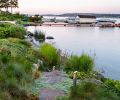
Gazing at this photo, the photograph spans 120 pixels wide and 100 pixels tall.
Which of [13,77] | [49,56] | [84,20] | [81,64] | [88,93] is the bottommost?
[84,20]

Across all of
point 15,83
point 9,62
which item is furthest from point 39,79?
point 15,83

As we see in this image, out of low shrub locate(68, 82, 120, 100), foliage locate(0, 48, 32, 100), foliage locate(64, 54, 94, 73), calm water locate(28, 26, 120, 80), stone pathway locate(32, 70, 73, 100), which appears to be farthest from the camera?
calm water locate(28, 26, 120, 80)

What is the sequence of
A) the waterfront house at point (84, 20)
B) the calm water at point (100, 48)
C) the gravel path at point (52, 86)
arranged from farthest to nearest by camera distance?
1. the waterfront house at point (84, 20)
2. the calm water at point (100, 48)
3. the gravel path at point (52, 86)

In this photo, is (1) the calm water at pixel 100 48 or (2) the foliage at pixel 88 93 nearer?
(2) the foliage at pixel 88 93

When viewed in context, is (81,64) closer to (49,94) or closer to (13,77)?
(49,94)

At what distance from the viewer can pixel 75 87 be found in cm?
1035

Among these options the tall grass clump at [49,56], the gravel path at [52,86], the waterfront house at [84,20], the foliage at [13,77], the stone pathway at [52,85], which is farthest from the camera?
the waterfront house at [84,20]

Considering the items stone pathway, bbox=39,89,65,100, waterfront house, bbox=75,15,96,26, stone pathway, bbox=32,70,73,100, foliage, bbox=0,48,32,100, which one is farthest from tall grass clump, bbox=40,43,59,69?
waterfront house, bbox=75,15,96,26

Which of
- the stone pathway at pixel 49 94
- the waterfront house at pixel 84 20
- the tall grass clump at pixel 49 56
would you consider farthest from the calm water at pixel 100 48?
the waterfront house at pixel 84 20

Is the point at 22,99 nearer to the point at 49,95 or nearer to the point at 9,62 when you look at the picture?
the point at 49,95

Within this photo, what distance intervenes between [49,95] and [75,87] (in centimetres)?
127

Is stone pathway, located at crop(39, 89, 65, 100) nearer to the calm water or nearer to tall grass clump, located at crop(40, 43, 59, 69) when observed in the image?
tall grass clump, located at crop(40, 43, 59, 69)

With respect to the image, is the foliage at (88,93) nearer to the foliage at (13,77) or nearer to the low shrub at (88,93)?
the low shrub at (88,93)

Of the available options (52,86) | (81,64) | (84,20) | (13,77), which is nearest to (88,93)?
(13,77)
